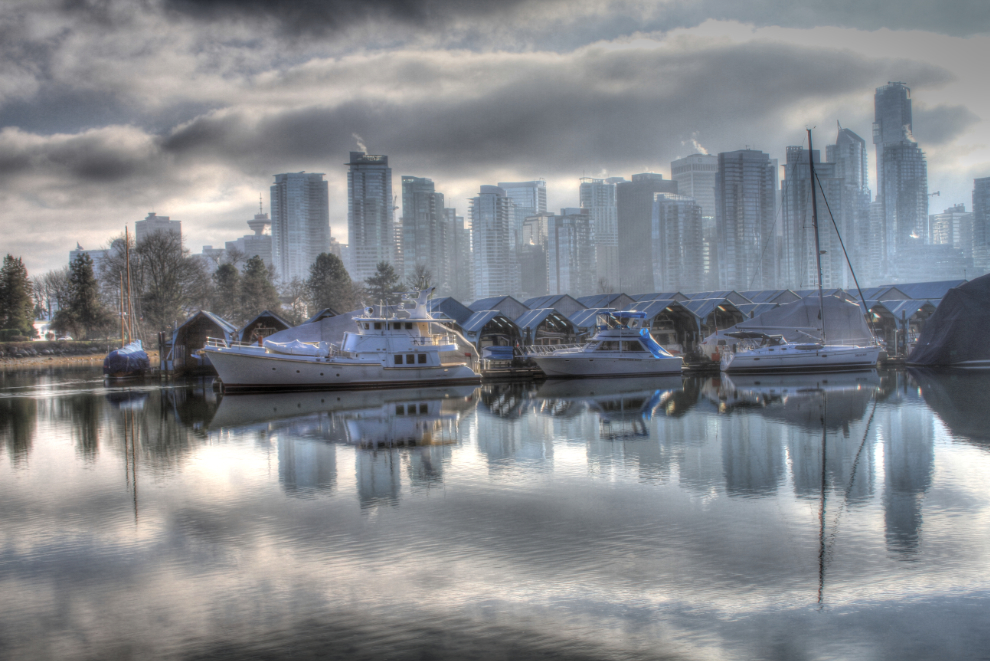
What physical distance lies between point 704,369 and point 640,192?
157 meters

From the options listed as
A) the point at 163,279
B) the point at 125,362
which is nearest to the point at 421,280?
the point at 163,279

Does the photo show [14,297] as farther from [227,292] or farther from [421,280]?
[421,280]

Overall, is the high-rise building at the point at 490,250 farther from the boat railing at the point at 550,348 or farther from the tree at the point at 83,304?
the boat railing at the point at 550,348

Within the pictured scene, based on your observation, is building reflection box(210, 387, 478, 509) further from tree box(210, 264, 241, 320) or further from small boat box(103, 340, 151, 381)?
tree box(210, 264, 241, 320)

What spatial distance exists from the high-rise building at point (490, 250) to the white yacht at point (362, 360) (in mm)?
154378

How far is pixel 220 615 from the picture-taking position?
8469 mm

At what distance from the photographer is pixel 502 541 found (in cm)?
1090

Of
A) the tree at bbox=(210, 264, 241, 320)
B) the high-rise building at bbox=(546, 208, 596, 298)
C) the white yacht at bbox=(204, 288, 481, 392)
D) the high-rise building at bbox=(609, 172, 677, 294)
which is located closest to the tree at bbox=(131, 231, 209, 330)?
the tree at bbox=(210, 264, 241, 320)

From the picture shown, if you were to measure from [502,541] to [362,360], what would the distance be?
24.1 meters

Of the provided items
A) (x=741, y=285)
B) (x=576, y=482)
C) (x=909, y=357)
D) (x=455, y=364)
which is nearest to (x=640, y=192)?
(x=741, y=285)

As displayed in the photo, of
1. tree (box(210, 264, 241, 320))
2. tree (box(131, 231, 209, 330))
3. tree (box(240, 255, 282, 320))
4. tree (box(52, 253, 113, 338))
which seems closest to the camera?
tree (box(131, 231, 209, 330))

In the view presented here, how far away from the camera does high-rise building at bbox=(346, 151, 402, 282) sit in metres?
190

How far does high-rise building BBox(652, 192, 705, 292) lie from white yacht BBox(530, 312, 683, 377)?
129 meters

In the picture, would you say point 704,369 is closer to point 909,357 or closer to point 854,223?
point 909,357
